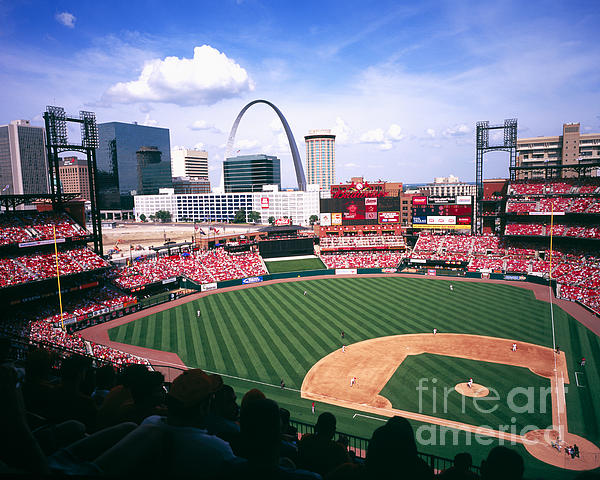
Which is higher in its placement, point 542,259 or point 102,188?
point 102,188

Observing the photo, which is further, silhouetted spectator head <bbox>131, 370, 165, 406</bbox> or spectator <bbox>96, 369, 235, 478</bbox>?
silhouetted spectator head <bbox>131, 370, 165, 406</bbox>

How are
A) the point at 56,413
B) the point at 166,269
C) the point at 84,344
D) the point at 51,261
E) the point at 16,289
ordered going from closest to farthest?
the point at 56,413, the point at 84,344, the point at 16,289, the point at 51,261, the point at 166,269

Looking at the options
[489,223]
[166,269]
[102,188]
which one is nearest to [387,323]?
[166,269]

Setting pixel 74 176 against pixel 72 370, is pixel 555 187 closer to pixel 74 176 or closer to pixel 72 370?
pixel 72 370

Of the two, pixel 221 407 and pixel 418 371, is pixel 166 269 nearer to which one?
pixel 418 371

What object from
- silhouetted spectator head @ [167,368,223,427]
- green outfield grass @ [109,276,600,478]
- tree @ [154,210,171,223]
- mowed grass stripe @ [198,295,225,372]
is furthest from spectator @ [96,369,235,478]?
tree @ [154,210,171,223]

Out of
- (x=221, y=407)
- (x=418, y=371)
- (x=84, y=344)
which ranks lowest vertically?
(x=418, y=371)

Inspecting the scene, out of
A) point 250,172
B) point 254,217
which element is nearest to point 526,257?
point 254,217

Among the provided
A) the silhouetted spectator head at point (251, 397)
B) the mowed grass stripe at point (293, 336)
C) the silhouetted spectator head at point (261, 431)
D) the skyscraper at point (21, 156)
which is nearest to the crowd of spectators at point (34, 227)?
the mowed grass stripe at point (293, 336)

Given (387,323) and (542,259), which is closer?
(387,323)

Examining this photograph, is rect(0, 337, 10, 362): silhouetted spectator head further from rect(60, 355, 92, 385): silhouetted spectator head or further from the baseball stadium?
rect(60, 355, 92, 385): silhouetted spectator head
